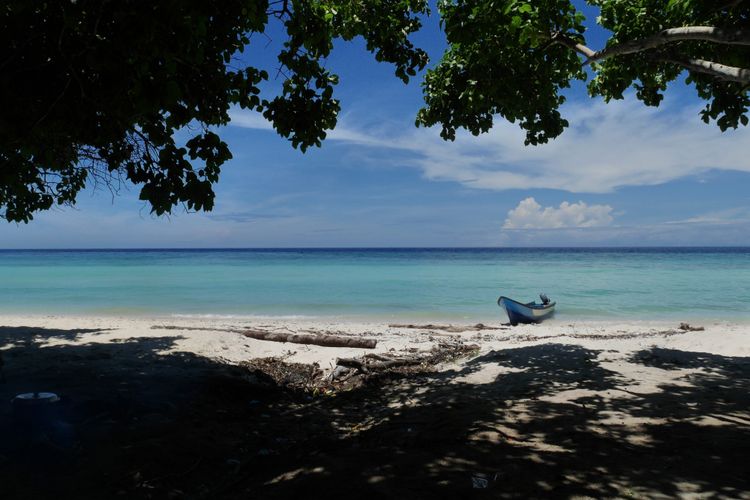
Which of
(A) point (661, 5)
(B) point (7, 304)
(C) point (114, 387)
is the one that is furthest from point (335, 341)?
(B) point (7, 304)

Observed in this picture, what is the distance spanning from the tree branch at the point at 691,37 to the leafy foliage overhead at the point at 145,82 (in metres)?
4.41

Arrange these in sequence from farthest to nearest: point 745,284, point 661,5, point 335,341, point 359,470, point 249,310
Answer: point 745,284 → point 249,310 → point 335,341 → point 661,5 → point 359,470

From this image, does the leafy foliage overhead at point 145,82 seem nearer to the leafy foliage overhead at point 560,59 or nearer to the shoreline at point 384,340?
the leafy foliage overhead at point 560,59

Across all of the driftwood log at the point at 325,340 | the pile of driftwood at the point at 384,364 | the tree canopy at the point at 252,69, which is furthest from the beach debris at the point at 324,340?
the tree canopy at the point at 252,69

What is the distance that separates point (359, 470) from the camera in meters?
4.08

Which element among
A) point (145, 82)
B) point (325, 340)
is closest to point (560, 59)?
point (145, 82)

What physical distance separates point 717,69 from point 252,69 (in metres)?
6.44

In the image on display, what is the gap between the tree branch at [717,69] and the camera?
580 cm

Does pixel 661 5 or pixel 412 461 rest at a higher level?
pixel 661 5

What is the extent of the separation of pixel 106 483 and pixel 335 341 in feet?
23.9

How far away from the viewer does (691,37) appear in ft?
19.9

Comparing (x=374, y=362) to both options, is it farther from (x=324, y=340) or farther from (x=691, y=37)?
(x=691, y=37)

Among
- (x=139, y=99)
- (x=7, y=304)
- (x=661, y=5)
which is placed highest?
(x=661, y=5)

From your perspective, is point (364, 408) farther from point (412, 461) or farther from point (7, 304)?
point (7, 304)
